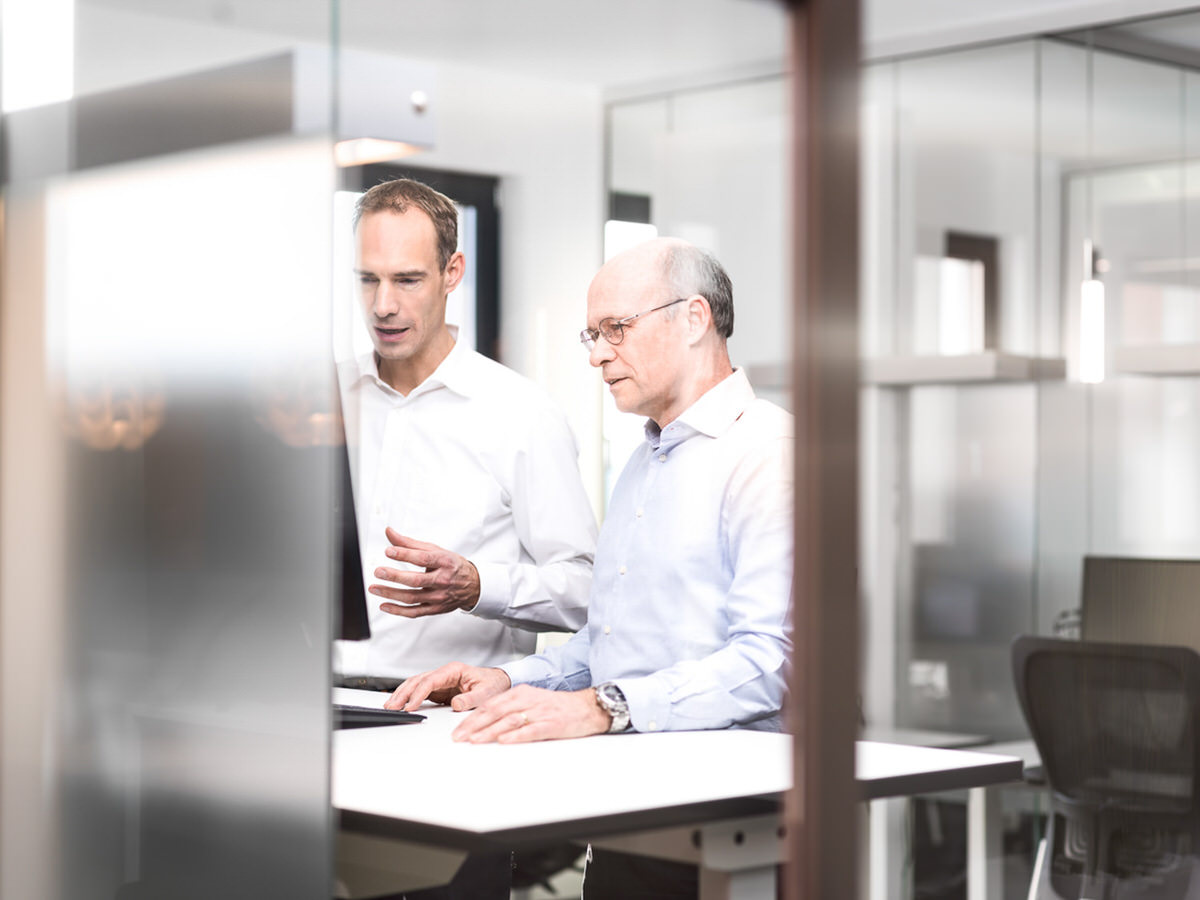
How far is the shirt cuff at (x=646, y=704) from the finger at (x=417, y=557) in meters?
0.35

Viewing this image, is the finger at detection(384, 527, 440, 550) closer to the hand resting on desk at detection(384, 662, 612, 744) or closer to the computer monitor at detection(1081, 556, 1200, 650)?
the hand resting on desk at detection(384, 662, 612, 744)

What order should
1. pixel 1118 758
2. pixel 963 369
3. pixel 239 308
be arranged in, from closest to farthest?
1. pixel 239 308
2. pixel 1118 758
3. pixel 963 369

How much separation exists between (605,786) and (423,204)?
2.49 ft

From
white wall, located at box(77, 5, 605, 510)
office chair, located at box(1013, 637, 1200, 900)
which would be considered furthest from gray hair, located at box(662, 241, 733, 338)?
office chair, located at box(1013, 637, 1200, 900)

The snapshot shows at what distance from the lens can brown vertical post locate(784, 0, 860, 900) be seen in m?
1.58

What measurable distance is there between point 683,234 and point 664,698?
623 mm

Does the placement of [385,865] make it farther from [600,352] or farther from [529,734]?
[600,352]

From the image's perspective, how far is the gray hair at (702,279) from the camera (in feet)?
7.00

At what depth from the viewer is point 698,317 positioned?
2.15 metres

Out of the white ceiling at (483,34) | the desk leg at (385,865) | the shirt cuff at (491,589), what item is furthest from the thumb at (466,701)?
the white ceiling at (483,34)

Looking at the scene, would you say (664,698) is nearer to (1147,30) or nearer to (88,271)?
(88,271)

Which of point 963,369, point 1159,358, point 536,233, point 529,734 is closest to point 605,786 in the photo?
point 529,734

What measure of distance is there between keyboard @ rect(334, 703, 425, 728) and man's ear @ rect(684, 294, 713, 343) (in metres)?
0.60

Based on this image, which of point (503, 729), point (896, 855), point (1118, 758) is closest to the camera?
point (503, 729)
